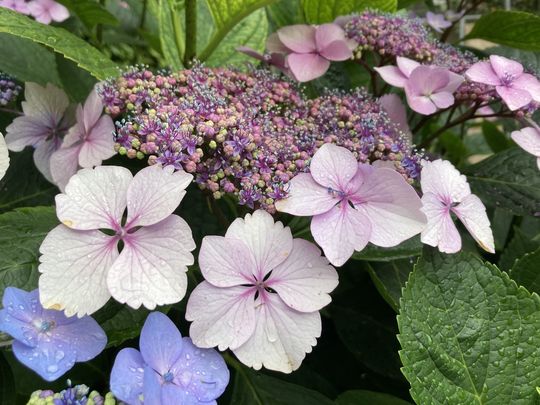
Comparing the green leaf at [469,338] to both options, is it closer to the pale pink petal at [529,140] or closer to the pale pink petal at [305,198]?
the pale pink petal at [305,198]

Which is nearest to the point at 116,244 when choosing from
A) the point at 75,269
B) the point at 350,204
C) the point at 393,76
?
the point at 75,269

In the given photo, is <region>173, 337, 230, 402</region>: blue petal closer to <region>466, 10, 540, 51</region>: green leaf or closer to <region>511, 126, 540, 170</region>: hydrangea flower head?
<region>511, 126, 540, 170</region>: hydrangea flower head

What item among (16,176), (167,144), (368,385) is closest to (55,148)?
(16,176)

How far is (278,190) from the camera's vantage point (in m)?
0.66

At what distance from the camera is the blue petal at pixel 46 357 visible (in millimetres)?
563

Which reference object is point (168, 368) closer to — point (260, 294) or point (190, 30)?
point (260, 294)

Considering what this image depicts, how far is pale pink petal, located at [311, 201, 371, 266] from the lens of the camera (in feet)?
2.13

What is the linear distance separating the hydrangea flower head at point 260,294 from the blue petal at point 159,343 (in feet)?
0.07

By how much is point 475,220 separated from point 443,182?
0.06m

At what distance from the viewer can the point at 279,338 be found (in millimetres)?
637

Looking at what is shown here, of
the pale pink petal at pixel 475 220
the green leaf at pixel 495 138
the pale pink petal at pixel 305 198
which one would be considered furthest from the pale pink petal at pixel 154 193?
the green leaf at pixel 495 138

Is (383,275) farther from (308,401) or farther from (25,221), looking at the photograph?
(25,221)

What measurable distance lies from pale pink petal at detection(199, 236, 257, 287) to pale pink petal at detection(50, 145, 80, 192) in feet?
0.86

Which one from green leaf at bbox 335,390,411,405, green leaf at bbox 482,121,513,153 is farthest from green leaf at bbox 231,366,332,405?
green leaf at bbox 482,121,513,153
